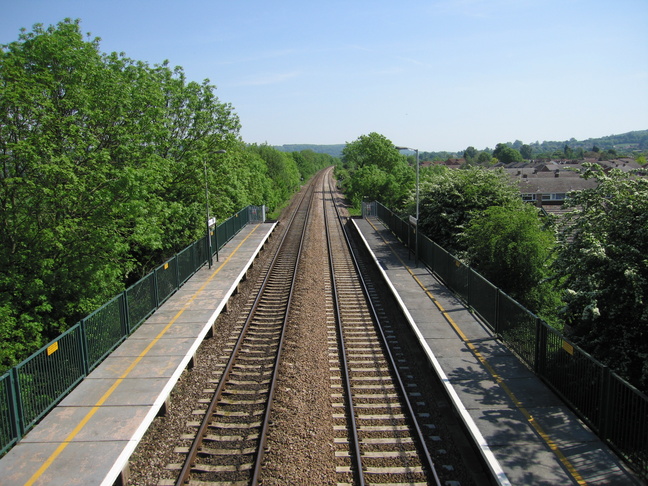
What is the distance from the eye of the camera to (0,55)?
1662 cm

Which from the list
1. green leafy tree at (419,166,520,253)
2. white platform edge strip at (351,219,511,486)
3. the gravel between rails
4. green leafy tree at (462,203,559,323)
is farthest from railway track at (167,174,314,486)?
green leafy tree at (419,166,520,253)

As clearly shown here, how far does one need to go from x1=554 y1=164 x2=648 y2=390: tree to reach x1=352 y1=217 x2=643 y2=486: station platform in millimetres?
1743

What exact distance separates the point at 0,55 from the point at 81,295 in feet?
27.1

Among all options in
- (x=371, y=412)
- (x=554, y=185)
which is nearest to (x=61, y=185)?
(x=371, y=412)

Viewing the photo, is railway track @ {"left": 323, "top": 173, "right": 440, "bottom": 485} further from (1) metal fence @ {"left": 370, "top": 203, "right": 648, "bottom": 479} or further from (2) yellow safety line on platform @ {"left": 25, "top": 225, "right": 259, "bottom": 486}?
(2) yellow safety line on platform @ {"left": 25, "top": 225, "right": 259, "bottom": 486}

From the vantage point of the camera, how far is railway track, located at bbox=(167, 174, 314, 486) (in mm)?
9469

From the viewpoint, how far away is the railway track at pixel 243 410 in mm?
9469

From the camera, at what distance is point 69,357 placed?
12.2m

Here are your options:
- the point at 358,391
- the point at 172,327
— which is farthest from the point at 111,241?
the point at 358,391

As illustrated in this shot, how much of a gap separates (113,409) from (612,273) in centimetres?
1166

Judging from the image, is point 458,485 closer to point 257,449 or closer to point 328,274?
point 257,449

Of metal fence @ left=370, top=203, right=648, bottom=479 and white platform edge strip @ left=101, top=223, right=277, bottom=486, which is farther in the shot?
metal fence @ left=370, top=203, right=648, bottom=479

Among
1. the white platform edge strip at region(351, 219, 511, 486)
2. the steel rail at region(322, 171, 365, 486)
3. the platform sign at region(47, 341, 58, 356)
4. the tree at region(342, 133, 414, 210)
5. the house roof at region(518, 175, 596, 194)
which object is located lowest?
the steel rail at region(322, 171, 365, 486)

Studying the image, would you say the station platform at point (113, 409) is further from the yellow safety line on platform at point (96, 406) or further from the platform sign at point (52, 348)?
the platform sign at point (52, 348)
